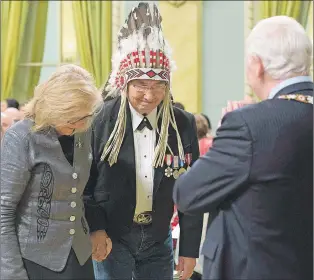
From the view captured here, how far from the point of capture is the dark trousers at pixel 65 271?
7.79ft

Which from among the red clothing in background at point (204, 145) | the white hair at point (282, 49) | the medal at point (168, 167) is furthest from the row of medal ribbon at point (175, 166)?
the red clothing in background at point (204, 145)

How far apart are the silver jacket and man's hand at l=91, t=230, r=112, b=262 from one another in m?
0.25

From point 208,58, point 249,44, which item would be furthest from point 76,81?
point 208,58

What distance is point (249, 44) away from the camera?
203cm

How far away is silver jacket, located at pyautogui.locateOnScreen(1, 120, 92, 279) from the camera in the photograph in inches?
91.4

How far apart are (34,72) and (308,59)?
22.3 ft

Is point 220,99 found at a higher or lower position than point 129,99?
higher

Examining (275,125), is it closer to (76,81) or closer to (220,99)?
(76,81)

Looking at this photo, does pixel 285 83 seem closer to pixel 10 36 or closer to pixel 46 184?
pixel 46 184

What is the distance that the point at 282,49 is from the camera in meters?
1.95

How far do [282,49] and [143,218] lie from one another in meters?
1.13

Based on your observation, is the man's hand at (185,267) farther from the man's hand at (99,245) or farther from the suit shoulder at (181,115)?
the suit shoulder at (181,115)

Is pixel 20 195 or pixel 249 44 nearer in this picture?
pixel 249 44

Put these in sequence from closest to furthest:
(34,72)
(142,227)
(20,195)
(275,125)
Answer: (275,125) → (20,195) → (142,227) → (34,72)
